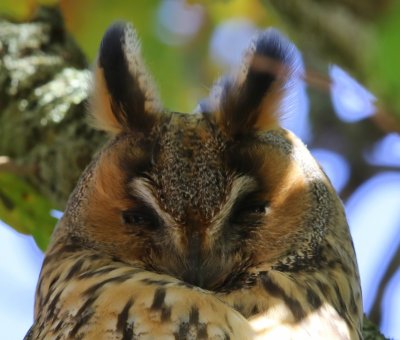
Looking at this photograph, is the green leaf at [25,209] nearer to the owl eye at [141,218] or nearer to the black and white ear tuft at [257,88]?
the owl eye at [141,218]

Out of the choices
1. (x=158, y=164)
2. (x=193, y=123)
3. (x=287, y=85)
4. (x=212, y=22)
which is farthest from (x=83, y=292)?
(x=212, y=22)

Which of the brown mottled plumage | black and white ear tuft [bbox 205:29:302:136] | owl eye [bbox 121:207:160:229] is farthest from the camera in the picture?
black and white ear tuft [bbox 205:29:302:136]

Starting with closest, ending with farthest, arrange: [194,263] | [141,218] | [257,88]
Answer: [194,263] → [141,218] → [257,88]

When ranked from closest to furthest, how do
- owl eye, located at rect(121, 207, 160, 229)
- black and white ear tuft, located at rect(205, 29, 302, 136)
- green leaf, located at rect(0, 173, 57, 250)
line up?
owl eye, located at rect(121, 207, 160, 229), black and white ear tuft, located at rect(205, 29, 302, 136), green leaf, located at rect(0, 173, 57, 250)

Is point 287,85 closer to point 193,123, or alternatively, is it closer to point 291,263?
point 193,123

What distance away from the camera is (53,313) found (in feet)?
7.68

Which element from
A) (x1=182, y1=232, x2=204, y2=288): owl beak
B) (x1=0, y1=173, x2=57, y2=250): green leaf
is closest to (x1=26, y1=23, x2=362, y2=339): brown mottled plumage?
(x1=182, y1=232, x2=204, y2=288): owl beak

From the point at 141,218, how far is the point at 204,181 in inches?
9.3

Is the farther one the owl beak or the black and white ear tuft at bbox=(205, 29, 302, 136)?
the black and white ear tuft at bbox=(205, 29, 302, 136)

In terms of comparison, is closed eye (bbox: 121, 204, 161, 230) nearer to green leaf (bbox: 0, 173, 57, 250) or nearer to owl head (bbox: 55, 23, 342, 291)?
owl head (bbox: 55, 23, 342, 291)

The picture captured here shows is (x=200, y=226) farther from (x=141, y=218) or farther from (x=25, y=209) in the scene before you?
(x=25, y=209)

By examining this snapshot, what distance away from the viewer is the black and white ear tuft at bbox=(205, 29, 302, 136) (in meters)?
2.56

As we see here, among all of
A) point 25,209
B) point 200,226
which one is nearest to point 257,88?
point 200,226

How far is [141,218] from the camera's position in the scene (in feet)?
8.19
